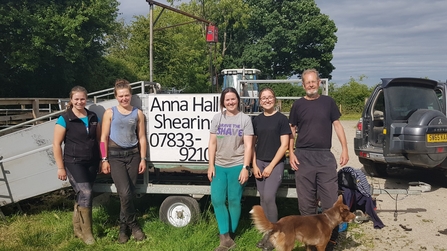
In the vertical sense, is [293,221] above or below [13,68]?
below

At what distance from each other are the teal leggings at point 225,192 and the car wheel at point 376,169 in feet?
16.8

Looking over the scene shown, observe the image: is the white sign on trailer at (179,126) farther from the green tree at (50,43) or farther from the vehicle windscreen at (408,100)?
the green tree at (50,43)

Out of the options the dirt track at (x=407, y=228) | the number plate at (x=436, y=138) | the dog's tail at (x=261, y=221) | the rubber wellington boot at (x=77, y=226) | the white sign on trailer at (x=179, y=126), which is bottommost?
the dirt track at (x=407, y=228)

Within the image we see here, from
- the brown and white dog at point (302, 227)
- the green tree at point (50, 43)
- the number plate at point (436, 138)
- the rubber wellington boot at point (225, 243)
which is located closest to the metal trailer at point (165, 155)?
the rubber wellington boot at point (225, 243)

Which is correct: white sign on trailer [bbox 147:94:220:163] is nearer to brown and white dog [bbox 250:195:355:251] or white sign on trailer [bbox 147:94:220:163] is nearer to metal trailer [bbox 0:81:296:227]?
metal trailer [bbox 0:81:296:227]

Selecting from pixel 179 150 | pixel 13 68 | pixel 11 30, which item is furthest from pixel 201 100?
pixel 13 68

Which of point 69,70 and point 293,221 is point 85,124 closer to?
point 293,221

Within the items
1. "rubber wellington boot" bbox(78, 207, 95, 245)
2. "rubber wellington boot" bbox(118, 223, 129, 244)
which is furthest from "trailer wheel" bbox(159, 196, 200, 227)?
"rubber wellington boot" bbox(78, 207, 95, 245)

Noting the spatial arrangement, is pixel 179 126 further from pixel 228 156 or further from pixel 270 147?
pixel 270 147

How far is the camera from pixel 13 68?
70.8ft

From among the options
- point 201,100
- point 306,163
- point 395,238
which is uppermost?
point 201,100

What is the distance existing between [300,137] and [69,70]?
21.5 m

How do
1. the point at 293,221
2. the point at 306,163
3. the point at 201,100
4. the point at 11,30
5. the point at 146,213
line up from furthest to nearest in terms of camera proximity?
the point at 11,30 < the point at 146,213 < the point at 201,100 < the point at 306,163 < the point at 293,221

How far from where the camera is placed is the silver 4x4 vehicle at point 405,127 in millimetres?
6262
